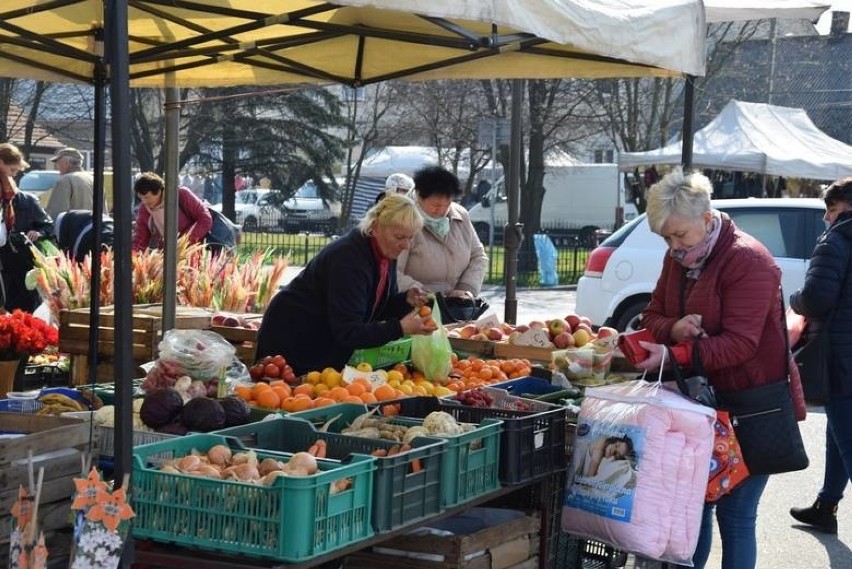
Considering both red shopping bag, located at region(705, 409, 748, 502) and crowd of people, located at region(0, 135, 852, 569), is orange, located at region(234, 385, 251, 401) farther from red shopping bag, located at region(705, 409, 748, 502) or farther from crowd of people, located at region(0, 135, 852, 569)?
red shopping bag, located at region(705, 409, 748, 502)

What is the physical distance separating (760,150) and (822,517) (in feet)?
50.7

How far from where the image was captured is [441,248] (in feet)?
22.6

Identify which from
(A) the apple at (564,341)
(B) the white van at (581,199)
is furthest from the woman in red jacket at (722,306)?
(B) the white van at (581,199)

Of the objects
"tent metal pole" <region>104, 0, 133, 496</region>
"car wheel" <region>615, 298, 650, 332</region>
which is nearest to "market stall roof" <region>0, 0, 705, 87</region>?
"tent metal pole" <region>104, 0, 133, 496</region>

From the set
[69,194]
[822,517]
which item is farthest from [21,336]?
[69,194]

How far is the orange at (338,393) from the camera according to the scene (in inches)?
180

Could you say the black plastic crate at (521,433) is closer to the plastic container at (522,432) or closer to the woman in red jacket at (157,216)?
the plastic container at (522,432)

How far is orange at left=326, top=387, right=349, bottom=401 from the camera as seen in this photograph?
4.57 m

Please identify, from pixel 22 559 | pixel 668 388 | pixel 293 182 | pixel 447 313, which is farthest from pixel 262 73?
pixel 293 182

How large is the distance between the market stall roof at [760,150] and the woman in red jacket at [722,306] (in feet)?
55.3

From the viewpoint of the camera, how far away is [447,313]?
20.9 feet

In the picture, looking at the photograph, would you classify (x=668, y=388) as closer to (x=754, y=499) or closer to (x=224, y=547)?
(x=754, y=499)

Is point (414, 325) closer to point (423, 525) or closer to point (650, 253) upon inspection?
point (423, 525)

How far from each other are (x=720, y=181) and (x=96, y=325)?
22013mm
